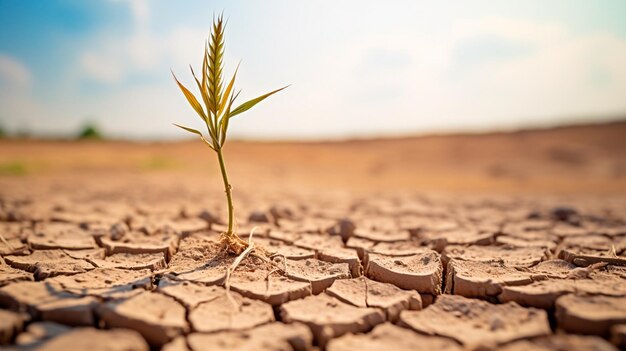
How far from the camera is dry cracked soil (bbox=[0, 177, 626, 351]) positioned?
123cm

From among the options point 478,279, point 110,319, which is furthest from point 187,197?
point 478,279

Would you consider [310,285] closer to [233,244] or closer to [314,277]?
[314,277]

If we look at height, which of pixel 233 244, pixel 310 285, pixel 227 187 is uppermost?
pixel 227 187

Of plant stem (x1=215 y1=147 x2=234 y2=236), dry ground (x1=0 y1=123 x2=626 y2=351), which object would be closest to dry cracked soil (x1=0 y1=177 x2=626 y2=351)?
dry ground (x1=0 y1=123 x2=626 y2=351)

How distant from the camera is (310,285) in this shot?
1.63 metres

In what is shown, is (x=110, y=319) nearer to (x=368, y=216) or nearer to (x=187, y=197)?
(x=368, y=216)

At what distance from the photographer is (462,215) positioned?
11.2 ft

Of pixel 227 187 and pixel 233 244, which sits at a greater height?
pixel 227 187

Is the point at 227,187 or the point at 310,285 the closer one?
the point at 310,285

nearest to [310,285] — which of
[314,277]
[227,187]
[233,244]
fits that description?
[314,277]

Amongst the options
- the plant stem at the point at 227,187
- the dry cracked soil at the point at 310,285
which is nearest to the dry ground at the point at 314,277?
the dry cracked soil at the point at 310,285

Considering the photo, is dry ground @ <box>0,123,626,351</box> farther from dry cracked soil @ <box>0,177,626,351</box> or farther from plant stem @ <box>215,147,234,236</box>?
plant stem @ <box>215,147,234,236</box>

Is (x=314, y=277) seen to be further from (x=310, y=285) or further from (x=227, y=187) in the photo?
(x=227, y=187)

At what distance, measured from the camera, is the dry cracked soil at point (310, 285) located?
4.04 ft
